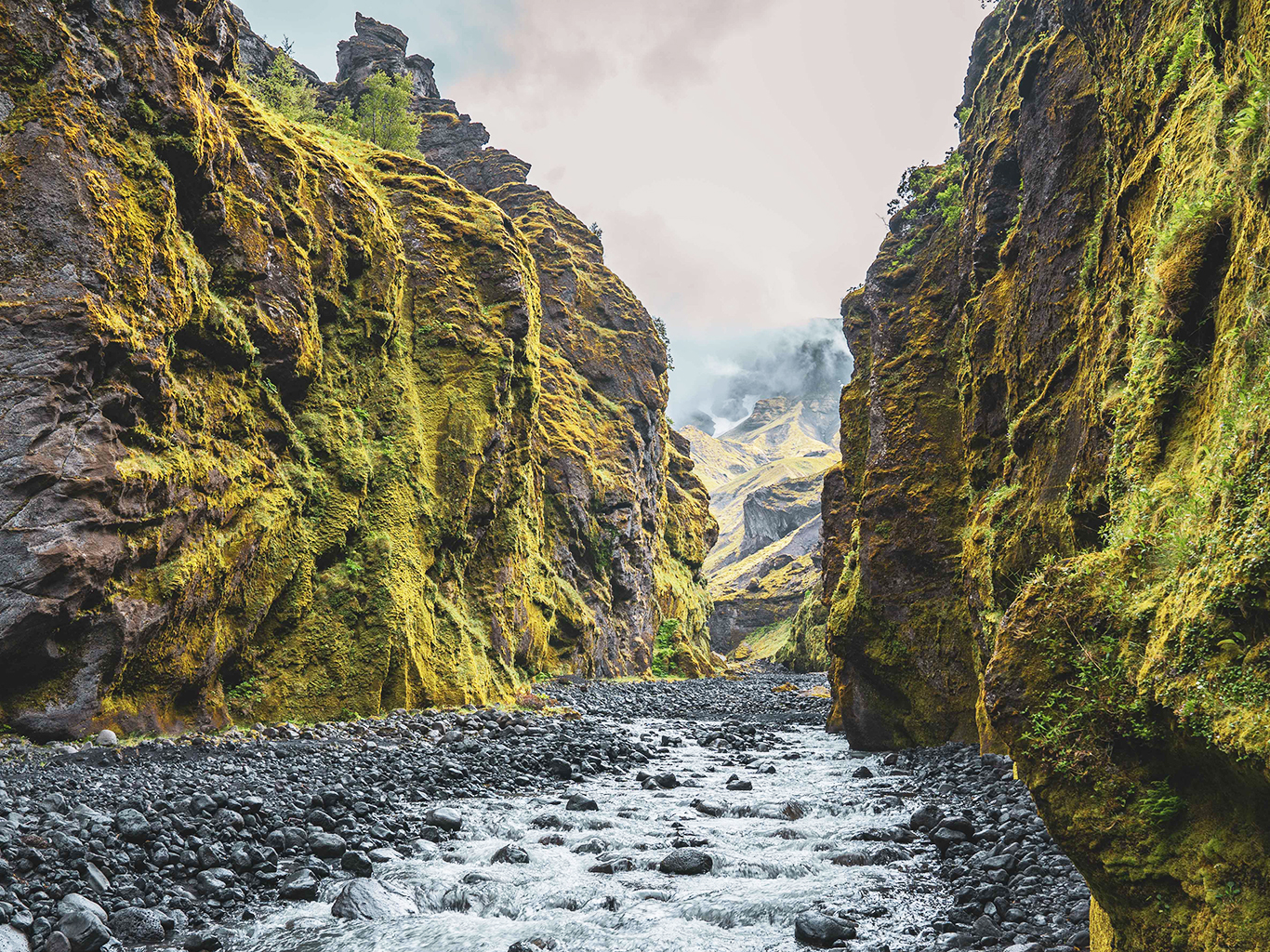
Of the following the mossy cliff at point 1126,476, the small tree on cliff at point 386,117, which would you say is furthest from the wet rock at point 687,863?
the small tree on cliff at point 386,117

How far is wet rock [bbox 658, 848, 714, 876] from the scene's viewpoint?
8.24 m

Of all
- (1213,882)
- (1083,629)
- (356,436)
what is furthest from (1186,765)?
(356,436)

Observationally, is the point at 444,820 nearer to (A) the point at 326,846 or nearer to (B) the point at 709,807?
(A) the point at 326,846

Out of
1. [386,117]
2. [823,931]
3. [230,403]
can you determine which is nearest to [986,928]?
[823,931]

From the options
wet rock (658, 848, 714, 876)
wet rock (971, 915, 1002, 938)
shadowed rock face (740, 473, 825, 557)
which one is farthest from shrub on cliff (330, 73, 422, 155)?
shadowed rock face (740, 473, 825, 557)

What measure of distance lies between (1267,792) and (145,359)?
45.8 ft

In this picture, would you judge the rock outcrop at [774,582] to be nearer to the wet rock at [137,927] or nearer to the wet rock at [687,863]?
the wet rock at [687,863]

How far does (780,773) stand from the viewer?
577 inches

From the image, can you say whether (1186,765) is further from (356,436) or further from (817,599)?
(817,599)

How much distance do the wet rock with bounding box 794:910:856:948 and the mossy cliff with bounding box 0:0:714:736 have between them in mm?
9867

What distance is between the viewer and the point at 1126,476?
5.35m

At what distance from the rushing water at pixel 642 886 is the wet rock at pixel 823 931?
0.14 meters

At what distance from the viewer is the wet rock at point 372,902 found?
266 inches

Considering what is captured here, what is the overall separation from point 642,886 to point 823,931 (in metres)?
2.28
